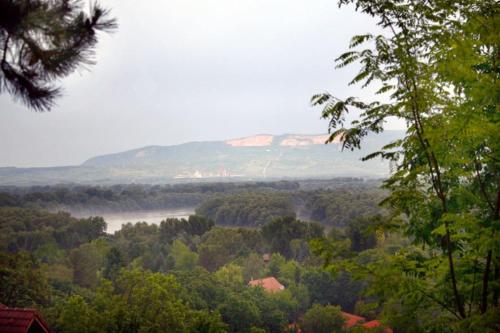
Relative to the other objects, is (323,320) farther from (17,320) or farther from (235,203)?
(235,203)

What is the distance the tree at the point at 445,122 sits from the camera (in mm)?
5020

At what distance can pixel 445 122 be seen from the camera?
217 inches

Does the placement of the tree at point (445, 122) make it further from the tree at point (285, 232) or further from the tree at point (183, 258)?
the tree at point (285, 232)

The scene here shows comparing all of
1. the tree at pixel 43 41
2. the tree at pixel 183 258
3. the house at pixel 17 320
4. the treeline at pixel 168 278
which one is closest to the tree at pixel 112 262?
the treeline at pixel 168 278

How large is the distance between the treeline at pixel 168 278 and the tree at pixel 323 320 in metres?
0.07

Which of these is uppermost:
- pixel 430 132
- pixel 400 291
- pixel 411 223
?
pixel 430 132

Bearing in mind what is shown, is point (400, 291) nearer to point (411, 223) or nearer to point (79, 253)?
point (411, 223)

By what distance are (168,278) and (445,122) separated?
16936mm

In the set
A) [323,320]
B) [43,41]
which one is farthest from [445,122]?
[323,320]

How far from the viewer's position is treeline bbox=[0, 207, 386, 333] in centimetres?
1811

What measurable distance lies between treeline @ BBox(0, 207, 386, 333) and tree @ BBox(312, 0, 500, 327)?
144 centimetres

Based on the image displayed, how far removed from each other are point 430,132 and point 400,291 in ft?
6.30

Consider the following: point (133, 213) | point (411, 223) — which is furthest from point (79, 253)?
point (133, 213)

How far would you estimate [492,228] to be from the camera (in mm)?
4758
